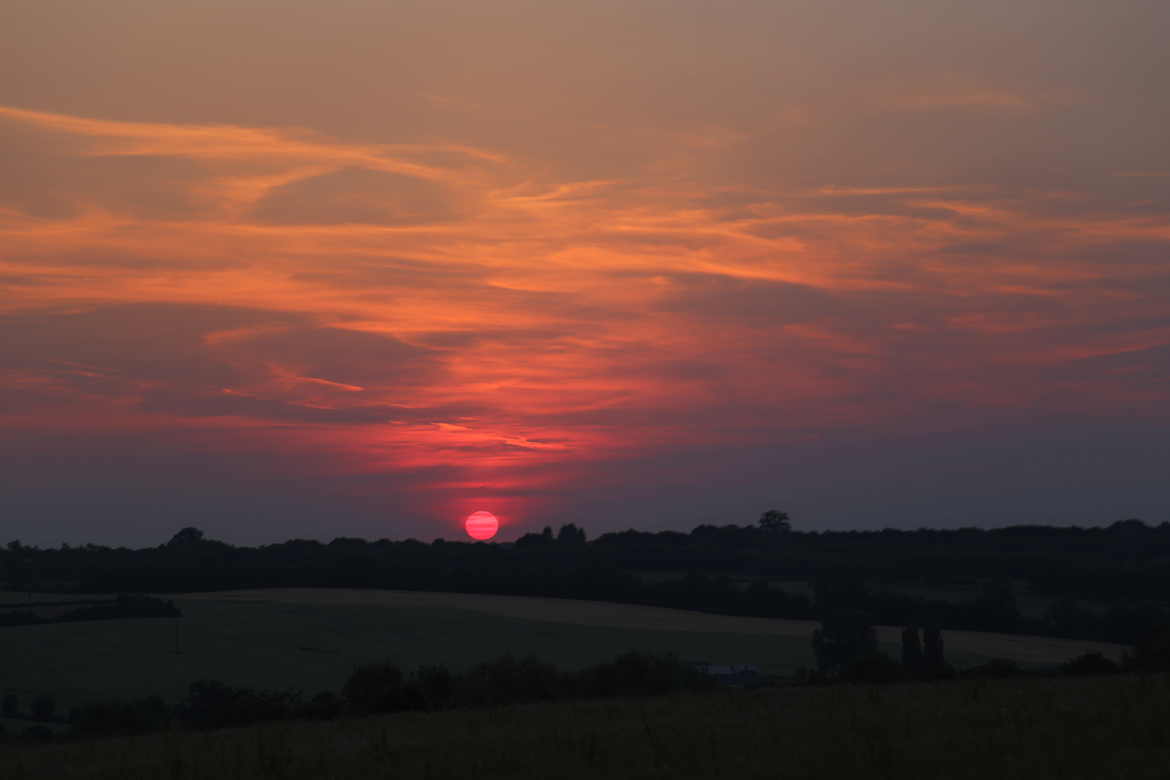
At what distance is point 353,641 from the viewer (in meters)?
96.9

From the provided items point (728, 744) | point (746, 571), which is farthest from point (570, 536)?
point (728, 744)

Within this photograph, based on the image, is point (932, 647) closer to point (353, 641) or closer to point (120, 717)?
point (353, 641)

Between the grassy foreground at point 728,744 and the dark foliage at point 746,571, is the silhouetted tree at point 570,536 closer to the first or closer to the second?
the dark foliage at point 746,571

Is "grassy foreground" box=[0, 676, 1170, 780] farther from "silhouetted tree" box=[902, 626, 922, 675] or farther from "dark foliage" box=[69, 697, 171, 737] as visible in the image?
"silhouetted tree" box=[902, 626, 922, 675]

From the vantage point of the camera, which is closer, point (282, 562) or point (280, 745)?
point (280, 745)

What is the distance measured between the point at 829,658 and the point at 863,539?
76131mm

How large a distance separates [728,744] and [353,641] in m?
77.8

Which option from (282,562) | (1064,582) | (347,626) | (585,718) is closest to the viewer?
(585,718)

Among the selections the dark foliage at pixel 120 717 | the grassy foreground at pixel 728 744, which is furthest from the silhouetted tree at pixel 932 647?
the grassy foreground at pixel 728 744

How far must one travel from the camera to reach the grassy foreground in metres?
20.3

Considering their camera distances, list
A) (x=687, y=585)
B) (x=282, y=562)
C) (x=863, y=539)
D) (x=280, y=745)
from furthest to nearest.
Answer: (x=863, y=539) → (x=282, y=562) → (x=687, y=585) → (x=280, y=745)

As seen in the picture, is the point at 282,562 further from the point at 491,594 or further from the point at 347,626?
the point at 347,626

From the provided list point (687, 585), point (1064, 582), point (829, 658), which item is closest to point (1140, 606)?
point (1064, 582)

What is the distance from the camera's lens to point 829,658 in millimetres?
87000
